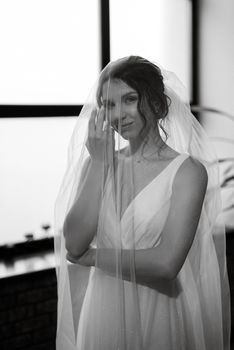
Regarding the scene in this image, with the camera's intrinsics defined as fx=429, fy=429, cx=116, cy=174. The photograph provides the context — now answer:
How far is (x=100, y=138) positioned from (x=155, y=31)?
220 centimetres

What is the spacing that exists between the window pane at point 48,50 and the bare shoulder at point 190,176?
161cm

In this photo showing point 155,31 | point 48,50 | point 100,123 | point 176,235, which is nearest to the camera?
point 176,235

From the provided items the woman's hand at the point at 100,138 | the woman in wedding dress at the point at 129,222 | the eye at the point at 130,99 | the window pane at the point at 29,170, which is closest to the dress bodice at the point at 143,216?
the woman in wedding dress at the point at 129,222

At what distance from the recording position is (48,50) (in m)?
2.65

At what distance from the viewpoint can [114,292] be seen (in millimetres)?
1310

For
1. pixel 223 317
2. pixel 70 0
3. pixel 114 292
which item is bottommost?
pixel 223 317

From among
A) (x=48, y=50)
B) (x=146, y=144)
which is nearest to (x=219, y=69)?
(x=48, y=50)

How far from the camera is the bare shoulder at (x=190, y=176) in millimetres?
1198

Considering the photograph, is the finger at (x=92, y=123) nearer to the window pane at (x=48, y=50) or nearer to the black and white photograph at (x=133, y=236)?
the black and white photograph at (x=133, y=236)

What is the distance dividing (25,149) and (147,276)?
5.28ft

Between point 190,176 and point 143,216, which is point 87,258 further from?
point 190,176

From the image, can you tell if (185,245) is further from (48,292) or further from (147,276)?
(48,292)

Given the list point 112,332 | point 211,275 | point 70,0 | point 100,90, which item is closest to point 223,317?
point 211,275

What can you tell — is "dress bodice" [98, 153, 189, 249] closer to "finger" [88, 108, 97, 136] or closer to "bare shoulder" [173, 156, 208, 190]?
"bare shoulder" [173, 156, 208, 190]
